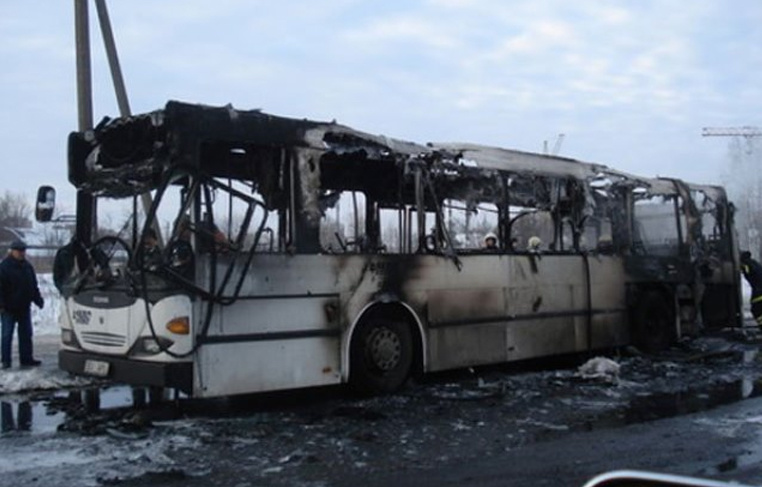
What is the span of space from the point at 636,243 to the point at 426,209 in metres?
4.49

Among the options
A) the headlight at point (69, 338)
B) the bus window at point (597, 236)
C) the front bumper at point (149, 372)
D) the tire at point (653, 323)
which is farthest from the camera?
the tire at point (653, 323)

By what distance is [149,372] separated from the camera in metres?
7.39

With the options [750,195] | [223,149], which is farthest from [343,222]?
[750,195]

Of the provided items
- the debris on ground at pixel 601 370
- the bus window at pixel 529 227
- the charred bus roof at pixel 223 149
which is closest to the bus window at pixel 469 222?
the bus window at pixel 529 227

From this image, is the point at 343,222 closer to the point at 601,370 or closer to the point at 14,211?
the point at 601,370

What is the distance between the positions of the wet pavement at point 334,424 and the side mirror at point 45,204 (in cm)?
202

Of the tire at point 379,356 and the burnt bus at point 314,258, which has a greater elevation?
the burnt bus at point 314,258

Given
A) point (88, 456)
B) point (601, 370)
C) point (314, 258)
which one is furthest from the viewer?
point (601, 370)

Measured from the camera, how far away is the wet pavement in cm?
599

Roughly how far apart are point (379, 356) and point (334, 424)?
142 centimetres

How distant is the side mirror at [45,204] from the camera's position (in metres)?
8.57

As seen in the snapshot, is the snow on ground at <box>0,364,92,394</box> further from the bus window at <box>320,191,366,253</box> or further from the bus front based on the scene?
the bus window at <box>320,191,366,253</box>

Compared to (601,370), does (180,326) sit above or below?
above

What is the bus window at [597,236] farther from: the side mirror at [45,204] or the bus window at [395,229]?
the side mirror at [45,204]
